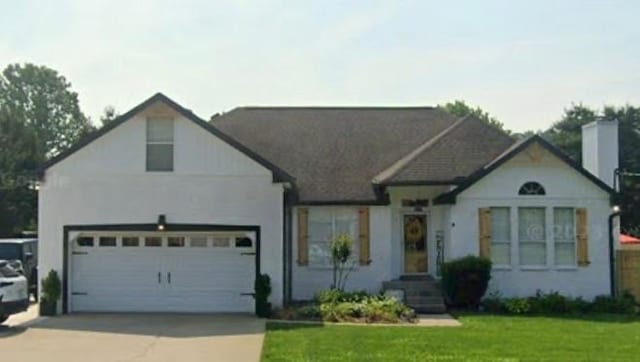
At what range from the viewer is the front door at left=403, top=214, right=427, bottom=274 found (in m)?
26.0

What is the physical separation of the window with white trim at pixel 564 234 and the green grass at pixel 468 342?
3419 mm

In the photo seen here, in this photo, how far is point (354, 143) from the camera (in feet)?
93.3

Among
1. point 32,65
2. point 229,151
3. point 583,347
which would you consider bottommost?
point 583,347

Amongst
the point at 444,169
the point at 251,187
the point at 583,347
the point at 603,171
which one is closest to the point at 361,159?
the point at 444,169

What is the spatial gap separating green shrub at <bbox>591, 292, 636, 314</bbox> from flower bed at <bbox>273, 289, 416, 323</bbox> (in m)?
5.38

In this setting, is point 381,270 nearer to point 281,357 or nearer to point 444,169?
point 444,169

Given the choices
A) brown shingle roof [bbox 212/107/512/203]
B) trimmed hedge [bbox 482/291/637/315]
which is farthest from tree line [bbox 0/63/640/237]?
trimmed hedge [bbox 482/291/637/315]

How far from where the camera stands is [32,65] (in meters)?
77.9

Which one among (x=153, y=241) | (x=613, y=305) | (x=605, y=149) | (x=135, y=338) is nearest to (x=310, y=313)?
(x=153, y=241)

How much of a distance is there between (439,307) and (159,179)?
26.9 feet

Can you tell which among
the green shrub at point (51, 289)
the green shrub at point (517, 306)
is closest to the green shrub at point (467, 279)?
the green shrub at point (517, 306)

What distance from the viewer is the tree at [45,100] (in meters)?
74.5

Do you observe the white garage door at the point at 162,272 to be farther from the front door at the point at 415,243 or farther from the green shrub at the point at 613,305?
the green shrub at the point at 613,305

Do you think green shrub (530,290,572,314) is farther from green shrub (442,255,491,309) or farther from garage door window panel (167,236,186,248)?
garage door window panel (167,236,186,248)
